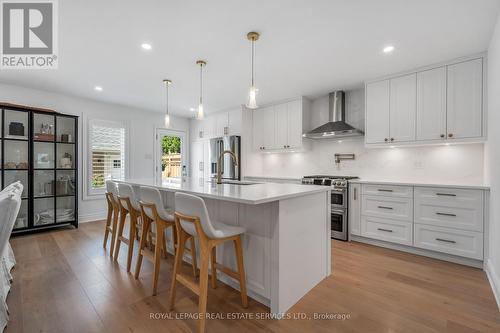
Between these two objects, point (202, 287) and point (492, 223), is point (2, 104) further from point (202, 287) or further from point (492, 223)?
point (492, 223)

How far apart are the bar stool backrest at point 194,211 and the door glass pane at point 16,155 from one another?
3.77 m

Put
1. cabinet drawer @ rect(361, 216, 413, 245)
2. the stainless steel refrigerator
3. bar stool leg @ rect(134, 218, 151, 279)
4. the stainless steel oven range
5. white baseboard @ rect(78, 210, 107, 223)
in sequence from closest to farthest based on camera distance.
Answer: bar stool leg @ rect(134, 218, 151, 279)
cabinet drawer @ rect(361, 216, 413, 245)
the stainless steel oven range
white baseboard @ rect(78, 210, 107, 223)
the stainless steel refrigerator

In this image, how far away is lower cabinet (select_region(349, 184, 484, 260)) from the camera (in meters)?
2.63

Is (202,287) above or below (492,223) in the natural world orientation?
below

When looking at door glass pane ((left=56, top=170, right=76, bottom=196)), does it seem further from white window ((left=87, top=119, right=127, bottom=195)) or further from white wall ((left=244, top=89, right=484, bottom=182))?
white wall ((left=244, top=89, right=484, bottom=182))

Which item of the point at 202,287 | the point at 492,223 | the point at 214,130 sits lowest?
the point at 202,287

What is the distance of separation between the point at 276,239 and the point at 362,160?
2909 millimetres

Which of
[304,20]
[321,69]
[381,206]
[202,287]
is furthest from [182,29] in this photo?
[381,206]

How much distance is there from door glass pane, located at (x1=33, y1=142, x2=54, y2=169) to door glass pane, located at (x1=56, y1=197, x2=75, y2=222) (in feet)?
2.06

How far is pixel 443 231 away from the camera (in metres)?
2.80

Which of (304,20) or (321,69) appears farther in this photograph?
(321,69)

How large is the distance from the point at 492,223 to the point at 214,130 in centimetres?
495

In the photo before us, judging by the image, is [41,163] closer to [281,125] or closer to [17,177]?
[17,177]

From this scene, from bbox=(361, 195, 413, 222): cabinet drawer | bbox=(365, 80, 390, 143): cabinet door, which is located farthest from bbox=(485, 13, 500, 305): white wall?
bbox=(365, 80, 390, 143): cabinet door
